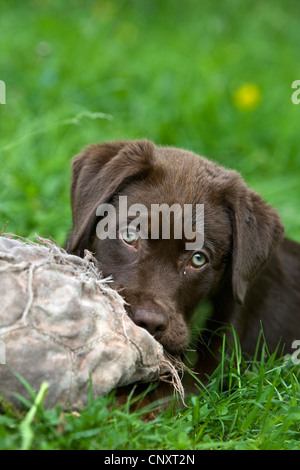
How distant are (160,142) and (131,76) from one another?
1.29 meters

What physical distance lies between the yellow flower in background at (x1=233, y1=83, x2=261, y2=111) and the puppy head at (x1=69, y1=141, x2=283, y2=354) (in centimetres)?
355

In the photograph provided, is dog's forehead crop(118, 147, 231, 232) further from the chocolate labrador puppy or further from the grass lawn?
the grass lawn

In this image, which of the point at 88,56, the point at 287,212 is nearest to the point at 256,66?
the point at 88,56

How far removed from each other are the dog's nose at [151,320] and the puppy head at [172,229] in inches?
2.9

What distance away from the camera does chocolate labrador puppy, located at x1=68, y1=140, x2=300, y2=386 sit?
144 inches

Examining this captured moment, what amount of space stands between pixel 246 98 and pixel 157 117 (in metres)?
1.09

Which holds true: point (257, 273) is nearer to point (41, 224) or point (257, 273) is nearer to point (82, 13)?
point (41, 224)

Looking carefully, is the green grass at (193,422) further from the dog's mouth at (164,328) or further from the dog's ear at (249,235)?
the dog's ear at (249,235)

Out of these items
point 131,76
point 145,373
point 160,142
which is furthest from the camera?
point 131,76

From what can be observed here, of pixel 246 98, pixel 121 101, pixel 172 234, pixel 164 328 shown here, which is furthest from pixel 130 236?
pixel 246 98

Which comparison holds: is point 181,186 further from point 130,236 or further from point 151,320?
point 151,320

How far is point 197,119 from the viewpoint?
292 inches

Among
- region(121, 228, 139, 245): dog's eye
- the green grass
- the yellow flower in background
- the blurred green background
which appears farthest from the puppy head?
the yellow flower in background

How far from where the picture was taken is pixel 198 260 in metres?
3.92
